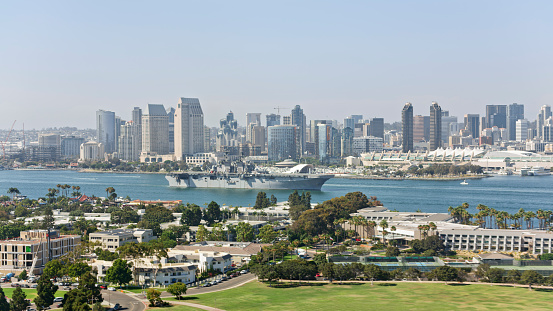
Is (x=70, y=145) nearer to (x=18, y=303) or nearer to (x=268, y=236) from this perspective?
(x=268, y=236)

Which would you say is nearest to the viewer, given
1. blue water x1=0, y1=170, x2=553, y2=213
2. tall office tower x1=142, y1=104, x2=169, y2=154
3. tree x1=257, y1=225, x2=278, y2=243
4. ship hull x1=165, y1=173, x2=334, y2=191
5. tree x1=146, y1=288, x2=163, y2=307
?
tree x1=146, y1=288, x2=163, y2=307

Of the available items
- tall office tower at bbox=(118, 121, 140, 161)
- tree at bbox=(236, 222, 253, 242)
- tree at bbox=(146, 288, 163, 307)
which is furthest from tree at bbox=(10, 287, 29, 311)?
tall office tower at bbox=(118, 121, 140, 161)

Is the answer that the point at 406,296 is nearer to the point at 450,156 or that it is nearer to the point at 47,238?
the point at 47,238

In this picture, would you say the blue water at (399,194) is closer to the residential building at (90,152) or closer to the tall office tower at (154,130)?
the tall office tower at (154,130)

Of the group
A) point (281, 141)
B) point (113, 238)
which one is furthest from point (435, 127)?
point (113, 238)

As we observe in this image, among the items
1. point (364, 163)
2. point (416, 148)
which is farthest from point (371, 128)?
point (364, 163)

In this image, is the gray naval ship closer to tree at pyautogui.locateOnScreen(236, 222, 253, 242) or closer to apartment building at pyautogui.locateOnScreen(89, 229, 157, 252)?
tree at pyautogui.locateOnScreen(236, 222, 253, 242)

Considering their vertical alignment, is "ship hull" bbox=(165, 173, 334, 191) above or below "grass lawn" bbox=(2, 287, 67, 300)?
above
